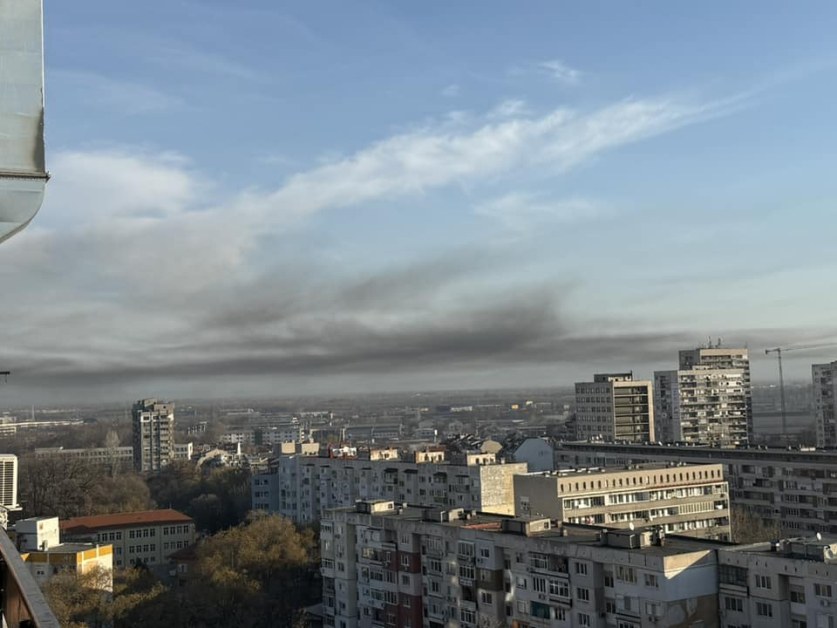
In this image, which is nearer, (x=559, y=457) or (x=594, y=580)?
(x=594, y=580)

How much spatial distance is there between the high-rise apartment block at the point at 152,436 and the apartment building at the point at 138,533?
5301 cm

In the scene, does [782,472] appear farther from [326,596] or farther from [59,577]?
[59,577]

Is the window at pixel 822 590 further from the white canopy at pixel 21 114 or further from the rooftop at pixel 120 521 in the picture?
the rooftop at pixel 120 521

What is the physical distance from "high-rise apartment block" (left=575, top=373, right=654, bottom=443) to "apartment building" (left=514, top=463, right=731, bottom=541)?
3065 cm

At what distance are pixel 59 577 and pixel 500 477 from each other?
1495cm

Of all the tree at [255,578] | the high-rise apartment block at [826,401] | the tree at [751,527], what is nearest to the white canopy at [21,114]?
the tree at [255,578]

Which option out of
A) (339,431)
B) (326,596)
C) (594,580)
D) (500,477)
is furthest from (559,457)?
(339,431)

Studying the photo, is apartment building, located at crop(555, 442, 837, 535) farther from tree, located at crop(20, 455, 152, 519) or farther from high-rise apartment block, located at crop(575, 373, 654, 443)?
tree, located at crop(20, 455, 152, 519)

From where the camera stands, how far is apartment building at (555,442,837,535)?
→ 3169 cm

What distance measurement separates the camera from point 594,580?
55.1 feet

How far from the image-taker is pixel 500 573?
1889 cm

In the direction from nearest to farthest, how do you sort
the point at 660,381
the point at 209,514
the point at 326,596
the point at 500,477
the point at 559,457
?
1. the point at 326,596
2. the point at 500,477
3. the point at 559,457
4. the point at 209,514
5. the point at 660,381

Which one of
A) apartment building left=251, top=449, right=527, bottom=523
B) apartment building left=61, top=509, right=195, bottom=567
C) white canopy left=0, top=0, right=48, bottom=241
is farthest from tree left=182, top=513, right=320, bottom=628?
white canopy left=0, top=0, right=48, bottom=241

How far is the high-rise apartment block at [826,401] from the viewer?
52375 mm
